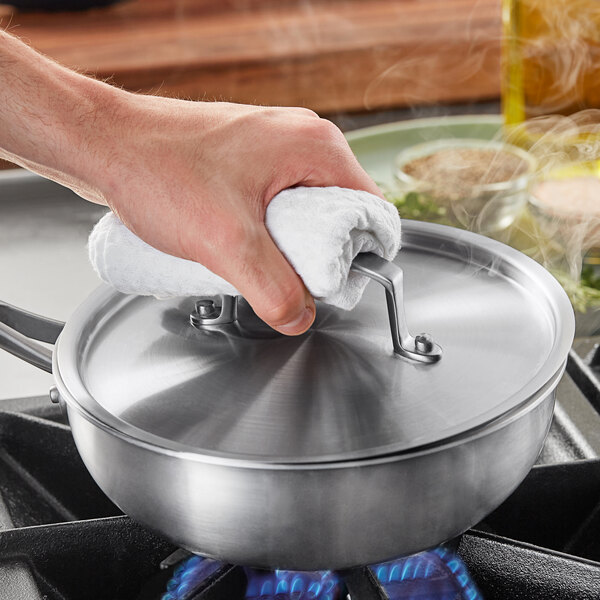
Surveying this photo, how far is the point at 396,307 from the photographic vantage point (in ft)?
1.76

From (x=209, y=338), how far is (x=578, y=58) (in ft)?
2.39

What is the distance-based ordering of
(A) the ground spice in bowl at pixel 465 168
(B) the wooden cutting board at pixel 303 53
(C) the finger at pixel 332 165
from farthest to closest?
(B) the wooden cutting board at pixel 303 53
(A) the ground spice in bowl at pixel 465 168
(C) the finger at pixel 332 165

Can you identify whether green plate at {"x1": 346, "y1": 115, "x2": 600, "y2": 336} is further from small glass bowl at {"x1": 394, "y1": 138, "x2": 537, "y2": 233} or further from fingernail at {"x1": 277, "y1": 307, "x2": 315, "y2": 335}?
fingernail at {"x1": 277, "y1": 307, "x2": 315, "y2": 335}

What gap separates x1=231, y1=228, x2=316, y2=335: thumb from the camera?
52cm

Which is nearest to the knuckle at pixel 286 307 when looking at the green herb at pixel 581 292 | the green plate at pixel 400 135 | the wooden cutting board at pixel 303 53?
the green herb at pixel 581 292

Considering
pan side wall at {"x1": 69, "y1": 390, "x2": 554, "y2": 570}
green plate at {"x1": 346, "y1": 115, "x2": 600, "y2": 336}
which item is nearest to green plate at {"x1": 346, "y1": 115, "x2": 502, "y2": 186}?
green plate at {"x1": 346, "y1": 115, "x2": 600, "y2": 336}

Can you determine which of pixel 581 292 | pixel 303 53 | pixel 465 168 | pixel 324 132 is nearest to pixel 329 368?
pixel 324 132

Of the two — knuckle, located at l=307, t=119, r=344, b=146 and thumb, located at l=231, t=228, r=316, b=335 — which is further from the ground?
knuckle, located at l=307, t=119, r=344, b=146

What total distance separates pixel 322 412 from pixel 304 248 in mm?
95

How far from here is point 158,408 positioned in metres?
0.54

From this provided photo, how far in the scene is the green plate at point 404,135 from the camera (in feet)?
3.84

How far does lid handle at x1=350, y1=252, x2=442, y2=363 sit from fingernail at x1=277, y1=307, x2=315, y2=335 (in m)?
0.04

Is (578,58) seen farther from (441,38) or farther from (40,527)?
(40,527)

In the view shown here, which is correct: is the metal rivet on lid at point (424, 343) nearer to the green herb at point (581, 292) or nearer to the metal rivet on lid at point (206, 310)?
the metal rivet on lid at point (206, 310)
